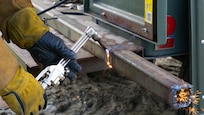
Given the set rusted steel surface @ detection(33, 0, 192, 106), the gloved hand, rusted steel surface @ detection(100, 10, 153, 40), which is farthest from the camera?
rusted steel surface @ detection(100, 10, 153, 40)

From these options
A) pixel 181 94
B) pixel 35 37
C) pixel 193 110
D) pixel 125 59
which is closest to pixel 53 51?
pixel 35 37

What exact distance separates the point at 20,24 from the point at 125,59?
0.70 metres

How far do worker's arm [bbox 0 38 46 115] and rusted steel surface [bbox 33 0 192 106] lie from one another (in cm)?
66

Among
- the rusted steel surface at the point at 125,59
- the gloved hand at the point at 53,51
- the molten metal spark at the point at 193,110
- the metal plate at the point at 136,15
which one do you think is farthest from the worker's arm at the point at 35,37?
the molten metal spark at the point at 193,110

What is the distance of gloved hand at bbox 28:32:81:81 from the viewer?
2.67 m

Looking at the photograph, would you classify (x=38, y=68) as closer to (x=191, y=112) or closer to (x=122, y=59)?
(x=122, y=59)

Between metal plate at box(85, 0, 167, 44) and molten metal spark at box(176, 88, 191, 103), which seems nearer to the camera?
molten metal spark at box(176, 88, 191, 103)

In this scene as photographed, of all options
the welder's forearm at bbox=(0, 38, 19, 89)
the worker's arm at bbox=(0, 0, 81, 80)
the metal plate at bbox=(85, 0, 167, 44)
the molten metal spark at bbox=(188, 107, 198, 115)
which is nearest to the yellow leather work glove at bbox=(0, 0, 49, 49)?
the worker's arm at bbox=(0, 0, 81, 80)

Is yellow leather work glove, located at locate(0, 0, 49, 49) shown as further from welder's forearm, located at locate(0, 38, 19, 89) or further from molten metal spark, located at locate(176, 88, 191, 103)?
molten metal spark, located at locate(176, 88, 191, 103)

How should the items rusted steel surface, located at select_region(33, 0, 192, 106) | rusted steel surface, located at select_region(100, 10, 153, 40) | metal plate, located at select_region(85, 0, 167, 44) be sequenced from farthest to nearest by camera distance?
rusted steel surface, located at select_region(100, 10, 153, 40) < metal plate, located at select_region(85, 0, 167, 44) < rusted steel surface, located at select_region(33, 0, 192, 106)

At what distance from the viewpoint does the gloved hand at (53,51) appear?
2674mm

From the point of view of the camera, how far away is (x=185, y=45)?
3293 millimetres

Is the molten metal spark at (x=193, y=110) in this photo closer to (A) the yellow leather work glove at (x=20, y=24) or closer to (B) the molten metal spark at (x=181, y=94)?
(B) the molten metal spark at (x=181, y=94)

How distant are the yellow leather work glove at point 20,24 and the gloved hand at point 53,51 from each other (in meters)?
0.04
